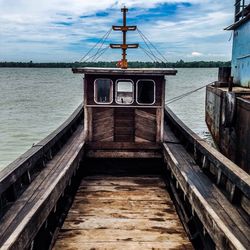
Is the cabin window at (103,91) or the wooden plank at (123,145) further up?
the cabin window at (103,91)

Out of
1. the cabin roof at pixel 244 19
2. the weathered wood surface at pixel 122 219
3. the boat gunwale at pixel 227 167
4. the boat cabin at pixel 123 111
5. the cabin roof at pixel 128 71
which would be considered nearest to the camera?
the boat gunwale at pixel 227 167

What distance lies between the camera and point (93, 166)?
916 cm

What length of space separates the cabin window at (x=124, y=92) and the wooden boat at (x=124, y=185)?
1.0 inches

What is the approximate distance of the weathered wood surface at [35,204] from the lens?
391 centimetres

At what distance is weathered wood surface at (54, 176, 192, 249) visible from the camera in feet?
17.7

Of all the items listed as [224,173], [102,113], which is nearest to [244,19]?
[102,113]

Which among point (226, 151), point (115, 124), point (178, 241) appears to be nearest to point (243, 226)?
point (178, 241)

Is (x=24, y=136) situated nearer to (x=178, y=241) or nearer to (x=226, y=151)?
(x=226, y=151)

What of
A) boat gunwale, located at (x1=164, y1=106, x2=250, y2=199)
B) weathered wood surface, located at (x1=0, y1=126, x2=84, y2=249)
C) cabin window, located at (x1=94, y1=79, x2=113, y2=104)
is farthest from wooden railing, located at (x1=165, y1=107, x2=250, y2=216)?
weathered wood surface, located at (x1=0, y1=126, x2=84, y2=249)

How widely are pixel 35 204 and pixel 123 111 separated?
4.19m

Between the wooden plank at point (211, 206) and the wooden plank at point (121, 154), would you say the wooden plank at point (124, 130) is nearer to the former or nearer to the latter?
the wooden plank at point (121, 154)

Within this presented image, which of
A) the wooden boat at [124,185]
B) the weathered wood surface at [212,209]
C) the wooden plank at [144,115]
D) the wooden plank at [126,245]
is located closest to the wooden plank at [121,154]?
the wooden boat at [124,185]

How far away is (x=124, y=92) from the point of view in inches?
363

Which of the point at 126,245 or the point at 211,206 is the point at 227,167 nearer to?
the point at 211,206
